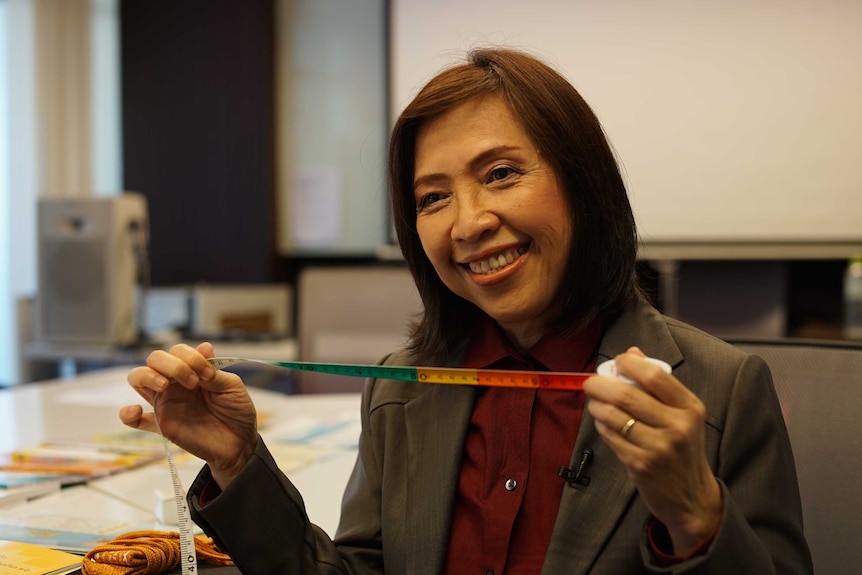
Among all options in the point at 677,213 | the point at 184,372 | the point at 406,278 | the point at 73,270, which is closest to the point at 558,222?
the point at 184,372

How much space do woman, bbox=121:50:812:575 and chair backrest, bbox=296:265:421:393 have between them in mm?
2597

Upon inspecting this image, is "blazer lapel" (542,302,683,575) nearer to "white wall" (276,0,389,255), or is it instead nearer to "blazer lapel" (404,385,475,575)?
"blazer lapel" (404,385,475,575)

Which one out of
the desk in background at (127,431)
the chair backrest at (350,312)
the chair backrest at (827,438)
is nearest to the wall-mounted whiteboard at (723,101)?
the chair backrest at (350,312)

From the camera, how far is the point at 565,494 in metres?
1.12

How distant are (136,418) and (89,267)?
141 inches

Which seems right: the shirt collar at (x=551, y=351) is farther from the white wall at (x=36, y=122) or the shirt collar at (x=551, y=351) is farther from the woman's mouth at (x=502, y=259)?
the white wall at (x=36, y=122)

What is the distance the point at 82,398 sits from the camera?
283 cm

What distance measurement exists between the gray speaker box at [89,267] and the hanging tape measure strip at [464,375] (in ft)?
11.5

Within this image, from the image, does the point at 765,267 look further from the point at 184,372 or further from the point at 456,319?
the point at 184,372

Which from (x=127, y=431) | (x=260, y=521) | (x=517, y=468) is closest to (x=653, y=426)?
(x=517, y=468)

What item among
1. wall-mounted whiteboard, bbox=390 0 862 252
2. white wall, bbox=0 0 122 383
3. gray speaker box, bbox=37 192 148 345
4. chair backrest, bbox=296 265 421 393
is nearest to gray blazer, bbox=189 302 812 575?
chair backrest, bbox=296 265 421 393

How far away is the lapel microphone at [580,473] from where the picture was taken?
1126mm

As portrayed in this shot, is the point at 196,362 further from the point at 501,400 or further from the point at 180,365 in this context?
the point at 501,400

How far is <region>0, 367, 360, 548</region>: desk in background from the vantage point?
5.48 ft
